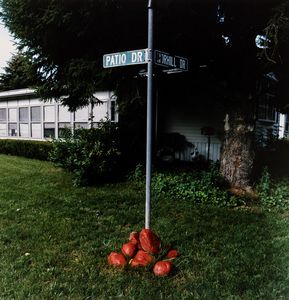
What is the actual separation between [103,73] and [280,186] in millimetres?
4104

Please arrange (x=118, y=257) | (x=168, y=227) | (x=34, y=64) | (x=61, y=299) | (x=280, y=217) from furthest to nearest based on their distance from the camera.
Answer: (x=34, y=64), (x=280, y=217), (x=168, y=227), (x=118, y=257), (x=61, y=299)

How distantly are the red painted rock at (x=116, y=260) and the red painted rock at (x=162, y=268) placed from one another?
346 mm

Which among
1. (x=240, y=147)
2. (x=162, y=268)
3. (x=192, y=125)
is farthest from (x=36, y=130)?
(x=162, y=268)

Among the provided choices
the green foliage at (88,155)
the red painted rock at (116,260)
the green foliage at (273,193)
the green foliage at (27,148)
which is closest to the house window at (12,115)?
the green foliage at (27,148)

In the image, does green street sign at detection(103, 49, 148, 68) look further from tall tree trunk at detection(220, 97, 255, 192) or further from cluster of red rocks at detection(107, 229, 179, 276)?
tall tree trunk at detection(220, 97, 255, 192)

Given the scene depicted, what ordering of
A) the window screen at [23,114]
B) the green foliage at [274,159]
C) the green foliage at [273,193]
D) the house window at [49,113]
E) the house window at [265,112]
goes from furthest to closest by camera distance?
the window screen at [23,114] < the house window at [49,113] < the house window at [265,112] < the green foliage at [274,159] < the green foliage at [273,193]

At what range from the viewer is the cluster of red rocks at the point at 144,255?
3480 millimetres

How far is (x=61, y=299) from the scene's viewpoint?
2.96 metres

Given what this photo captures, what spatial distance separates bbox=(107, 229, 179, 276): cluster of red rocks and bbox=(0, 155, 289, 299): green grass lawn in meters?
0.09

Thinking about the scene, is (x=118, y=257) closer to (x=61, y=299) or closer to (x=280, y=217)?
(x=61, y=299)

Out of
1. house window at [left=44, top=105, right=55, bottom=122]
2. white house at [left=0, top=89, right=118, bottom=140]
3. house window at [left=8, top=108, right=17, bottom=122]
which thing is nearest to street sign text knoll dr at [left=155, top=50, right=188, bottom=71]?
white house at [left=0, top=89, right=118, bottom=140]

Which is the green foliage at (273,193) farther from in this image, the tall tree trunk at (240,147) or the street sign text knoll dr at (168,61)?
the street sign text knoll dr at (168,61)

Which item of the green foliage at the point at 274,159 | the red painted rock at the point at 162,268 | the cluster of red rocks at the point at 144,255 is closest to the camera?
the red painted rock at the point at 162,268

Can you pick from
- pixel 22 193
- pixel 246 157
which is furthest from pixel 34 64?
pixel 246 157
